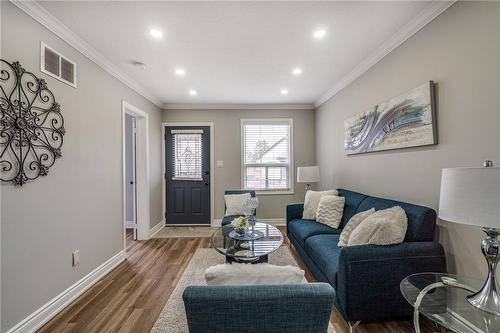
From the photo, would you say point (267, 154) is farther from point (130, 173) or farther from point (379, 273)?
point (379, 273)

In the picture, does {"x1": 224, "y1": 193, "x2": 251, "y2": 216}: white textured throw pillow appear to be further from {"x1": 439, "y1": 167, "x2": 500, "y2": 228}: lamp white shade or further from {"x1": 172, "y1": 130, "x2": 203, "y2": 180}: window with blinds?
{"x1": 439, "y1": 167, "x2": 500, "y2": 228}: lamp white shade

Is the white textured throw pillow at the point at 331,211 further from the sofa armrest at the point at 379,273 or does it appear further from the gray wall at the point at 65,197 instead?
the gray wall at the point at 65,197

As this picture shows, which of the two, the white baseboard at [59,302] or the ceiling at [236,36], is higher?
the ceiling at [236,36]

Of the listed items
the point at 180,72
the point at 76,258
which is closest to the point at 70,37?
the point at 180,72

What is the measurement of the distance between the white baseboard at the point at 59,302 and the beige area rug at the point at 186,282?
92 cm

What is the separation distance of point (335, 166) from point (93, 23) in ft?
12.0

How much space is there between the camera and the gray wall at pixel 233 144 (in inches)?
193

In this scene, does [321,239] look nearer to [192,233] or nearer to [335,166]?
[335,166]

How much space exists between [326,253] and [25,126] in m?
2.66

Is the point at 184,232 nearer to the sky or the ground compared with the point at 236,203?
nearer to the ground

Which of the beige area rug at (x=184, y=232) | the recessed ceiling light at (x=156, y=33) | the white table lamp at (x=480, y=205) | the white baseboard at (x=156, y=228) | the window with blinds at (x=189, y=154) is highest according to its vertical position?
the recessed ceiling light at (x=156, y=33)

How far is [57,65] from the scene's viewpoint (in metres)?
2.14

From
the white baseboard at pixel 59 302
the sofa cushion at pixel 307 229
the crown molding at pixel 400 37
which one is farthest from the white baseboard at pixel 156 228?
the crown molding at pixel 400 37

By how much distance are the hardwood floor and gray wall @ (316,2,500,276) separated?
0.83 meters
